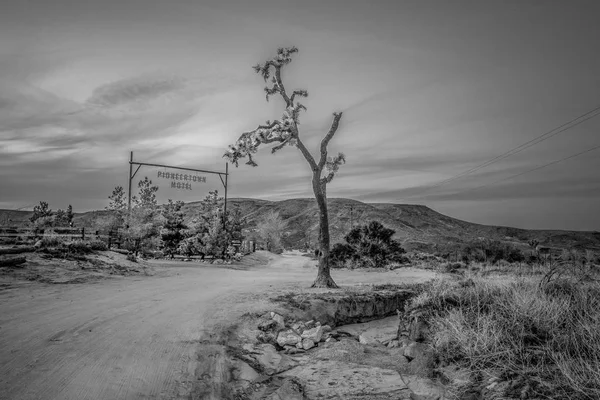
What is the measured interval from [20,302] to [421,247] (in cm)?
6200

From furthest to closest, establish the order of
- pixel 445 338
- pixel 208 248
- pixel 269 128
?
pixel 208 248 → pixel 269 128 → pixel 445 338

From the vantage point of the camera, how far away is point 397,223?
319 ft

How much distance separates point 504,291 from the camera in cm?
749

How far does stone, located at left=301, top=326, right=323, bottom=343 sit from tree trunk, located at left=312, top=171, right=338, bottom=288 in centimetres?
541

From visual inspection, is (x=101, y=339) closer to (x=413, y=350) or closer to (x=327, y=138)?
(x=413, y=350)

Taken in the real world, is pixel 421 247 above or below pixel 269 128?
below

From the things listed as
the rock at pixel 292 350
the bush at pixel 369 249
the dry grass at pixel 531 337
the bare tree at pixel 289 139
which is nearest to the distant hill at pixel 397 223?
the bush at pixel 369 249

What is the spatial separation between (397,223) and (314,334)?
92.6 metres

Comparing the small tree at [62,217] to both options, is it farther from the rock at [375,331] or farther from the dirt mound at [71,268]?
the rock at [375,331]

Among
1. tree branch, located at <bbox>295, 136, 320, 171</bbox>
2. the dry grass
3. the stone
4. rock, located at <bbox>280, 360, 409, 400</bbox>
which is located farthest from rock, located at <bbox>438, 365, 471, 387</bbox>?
tree branch, located at <bbox>295, 136, 320, 171</bbox>

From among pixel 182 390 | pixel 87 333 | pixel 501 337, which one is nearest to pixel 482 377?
pixel 501 337

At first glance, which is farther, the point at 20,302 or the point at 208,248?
the point at 208,248

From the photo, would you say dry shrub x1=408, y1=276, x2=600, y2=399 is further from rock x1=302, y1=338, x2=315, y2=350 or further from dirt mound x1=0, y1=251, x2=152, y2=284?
dirt mound x1=0, y1=251, x2=152, y2=284

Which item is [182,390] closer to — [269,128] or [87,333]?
[87,333]
